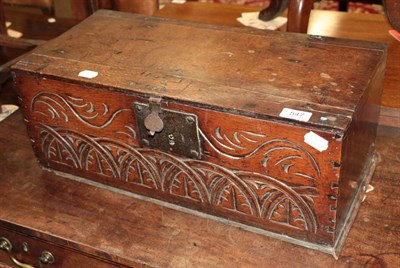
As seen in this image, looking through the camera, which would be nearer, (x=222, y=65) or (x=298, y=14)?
(x=222, y=65)

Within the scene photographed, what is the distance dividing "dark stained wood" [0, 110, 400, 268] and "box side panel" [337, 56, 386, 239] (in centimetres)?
5

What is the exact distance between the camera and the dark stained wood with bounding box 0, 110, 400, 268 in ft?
3.20

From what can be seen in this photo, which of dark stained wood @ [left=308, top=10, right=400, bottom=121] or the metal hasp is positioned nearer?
the metal hasp

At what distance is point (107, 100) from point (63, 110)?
0.41 ft

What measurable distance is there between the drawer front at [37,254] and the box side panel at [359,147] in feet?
1.45

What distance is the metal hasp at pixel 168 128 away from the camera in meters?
0.96

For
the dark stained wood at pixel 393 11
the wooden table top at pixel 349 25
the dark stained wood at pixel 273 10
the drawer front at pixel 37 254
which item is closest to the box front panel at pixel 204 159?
the drawer front at pixel 37 254

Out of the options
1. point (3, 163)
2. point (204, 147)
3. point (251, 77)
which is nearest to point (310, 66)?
point (251, 77)

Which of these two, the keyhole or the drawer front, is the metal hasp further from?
the drawer front

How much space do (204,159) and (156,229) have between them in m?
0.18

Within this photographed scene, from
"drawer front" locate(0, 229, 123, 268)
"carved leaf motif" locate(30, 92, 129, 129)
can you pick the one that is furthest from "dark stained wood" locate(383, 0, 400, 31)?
"drawer front" locate(0, 229, 123, 268)

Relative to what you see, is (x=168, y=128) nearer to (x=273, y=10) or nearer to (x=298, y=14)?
(x=298, y=14)

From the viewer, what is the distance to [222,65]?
41.2 inches

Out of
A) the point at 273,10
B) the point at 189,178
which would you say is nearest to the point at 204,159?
the point at 189,178
